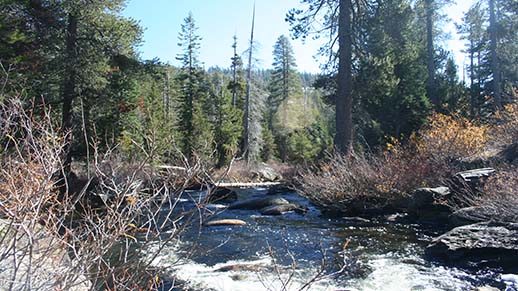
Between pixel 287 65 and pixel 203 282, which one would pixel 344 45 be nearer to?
pixel 203 282

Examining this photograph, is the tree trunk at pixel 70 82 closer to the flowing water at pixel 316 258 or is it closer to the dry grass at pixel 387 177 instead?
the flowing water at pixel 316 258

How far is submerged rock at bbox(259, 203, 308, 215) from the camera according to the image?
42.2ft

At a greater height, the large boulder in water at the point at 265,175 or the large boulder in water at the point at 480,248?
the large boulder in water at the point at 480,248

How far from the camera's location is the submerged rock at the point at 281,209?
12.9m

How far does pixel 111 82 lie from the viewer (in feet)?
54.7

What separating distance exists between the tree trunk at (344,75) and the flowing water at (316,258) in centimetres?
445

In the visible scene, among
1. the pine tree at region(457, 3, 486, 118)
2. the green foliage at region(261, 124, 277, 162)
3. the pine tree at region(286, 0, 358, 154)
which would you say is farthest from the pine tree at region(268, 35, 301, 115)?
the pine tree at region(286, 0, 358, 154)

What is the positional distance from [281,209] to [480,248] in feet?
22.2

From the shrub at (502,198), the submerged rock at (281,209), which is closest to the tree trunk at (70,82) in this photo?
the submerged rock at (281,209)

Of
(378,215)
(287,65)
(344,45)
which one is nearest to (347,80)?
(344,45)

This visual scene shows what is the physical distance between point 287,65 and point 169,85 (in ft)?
49.3

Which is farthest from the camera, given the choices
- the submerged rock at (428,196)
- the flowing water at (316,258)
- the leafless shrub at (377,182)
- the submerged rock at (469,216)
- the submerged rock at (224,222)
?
the leafless shrub at (377,182)

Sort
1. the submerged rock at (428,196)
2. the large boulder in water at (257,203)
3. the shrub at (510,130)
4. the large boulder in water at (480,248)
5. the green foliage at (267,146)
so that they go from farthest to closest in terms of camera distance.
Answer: the green foliage at (267,146) < the large boulder in water at (257,203) < the shrub at (510,130) < the submerged rock at (428,196) < the large boulder in water at (480,248)

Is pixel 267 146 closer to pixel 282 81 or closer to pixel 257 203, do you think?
pixel 282 81
